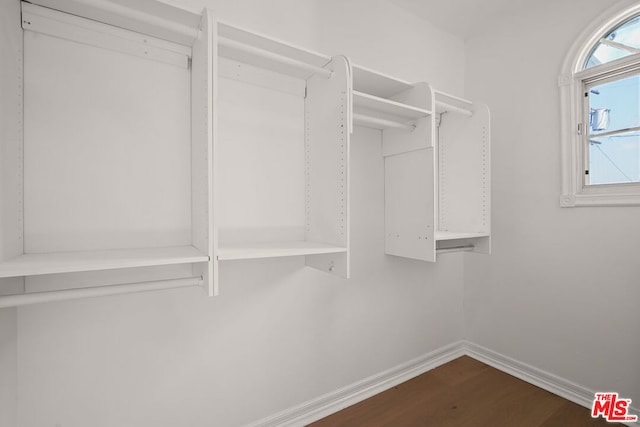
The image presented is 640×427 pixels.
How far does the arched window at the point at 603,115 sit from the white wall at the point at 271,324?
865 millimetres

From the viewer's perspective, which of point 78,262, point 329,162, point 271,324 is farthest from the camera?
point 271,324

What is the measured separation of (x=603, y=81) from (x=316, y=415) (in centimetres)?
281

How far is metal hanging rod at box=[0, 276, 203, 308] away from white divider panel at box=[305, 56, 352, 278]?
64 cm

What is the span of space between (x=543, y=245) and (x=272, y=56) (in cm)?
223

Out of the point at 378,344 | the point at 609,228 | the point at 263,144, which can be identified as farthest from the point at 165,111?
the point at 609,228

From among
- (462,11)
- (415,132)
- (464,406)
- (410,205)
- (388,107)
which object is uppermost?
(462,11)

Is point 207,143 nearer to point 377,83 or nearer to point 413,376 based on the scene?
point 377,83

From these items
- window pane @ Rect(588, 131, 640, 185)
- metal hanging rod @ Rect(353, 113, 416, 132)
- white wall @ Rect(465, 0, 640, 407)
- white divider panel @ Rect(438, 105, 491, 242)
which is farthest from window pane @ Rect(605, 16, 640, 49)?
metal hanging rod @ Rect(353, 113, 416, 132)

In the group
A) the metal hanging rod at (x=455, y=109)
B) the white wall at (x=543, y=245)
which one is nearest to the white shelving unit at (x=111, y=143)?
the metal hanging rod at (x=455, y=109)

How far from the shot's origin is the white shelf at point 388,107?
1.61m

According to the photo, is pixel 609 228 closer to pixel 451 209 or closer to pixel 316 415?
pixel 451 209

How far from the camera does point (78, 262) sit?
932mm

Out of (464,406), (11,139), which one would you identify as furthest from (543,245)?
(11,139)

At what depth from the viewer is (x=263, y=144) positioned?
162 centimetres
